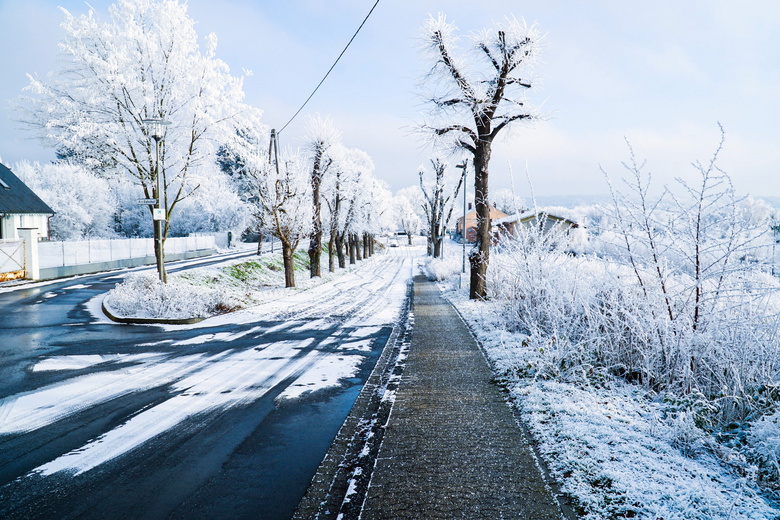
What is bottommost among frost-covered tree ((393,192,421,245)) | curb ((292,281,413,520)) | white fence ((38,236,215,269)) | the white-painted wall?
curb ((292,281,413,520))

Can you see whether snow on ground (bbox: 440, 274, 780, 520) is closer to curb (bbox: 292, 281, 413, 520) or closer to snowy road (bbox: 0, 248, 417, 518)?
curb (bbox: 292, 281, 413, 520)

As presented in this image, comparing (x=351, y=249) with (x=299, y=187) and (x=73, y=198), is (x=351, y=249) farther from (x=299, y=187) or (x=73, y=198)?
(x=73, y=198)

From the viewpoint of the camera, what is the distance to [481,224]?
14977 mm

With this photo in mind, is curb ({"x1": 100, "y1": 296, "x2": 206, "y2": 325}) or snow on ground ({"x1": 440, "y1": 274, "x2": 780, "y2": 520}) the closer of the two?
snow on ground ({"x1": 440, "y1": 274, "x2": 780, "y2": 520})

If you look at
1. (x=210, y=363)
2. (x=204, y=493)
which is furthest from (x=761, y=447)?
(x=210, y=363)

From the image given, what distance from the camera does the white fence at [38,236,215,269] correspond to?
2182 centimetres

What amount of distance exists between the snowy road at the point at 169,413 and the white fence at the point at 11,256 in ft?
30.3

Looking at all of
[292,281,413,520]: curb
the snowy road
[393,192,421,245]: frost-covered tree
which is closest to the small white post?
the snowy road

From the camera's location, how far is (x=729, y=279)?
5645 millimetres

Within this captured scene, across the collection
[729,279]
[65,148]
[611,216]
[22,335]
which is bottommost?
[22,335]

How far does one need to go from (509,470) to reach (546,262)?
613 centimetres

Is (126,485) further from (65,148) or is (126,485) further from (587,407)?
(65,148)

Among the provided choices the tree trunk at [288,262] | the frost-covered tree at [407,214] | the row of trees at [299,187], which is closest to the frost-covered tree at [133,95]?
the row of trees at [299,187]

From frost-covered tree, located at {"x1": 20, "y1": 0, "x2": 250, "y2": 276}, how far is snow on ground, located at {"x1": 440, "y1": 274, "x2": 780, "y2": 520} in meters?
13.5
